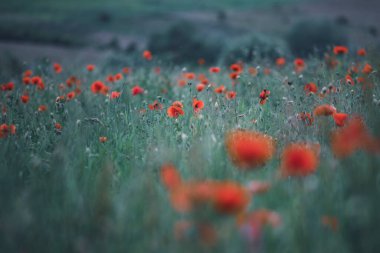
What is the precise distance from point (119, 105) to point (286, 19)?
30355 millimetres

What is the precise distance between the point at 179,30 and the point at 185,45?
100 cm

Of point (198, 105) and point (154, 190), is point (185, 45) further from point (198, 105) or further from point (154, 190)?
point (154, 190)

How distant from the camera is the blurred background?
12578 mm

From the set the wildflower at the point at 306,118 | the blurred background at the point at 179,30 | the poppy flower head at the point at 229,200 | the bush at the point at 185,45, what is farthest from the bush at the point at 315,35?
the poppy flower head at the point at 229,200

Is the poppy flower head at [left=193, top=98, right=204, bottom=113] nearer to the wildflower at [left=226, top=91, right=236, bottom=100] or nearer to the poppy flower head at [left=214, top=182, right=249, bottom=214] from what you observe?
the wildflower at [left=226, top=91, right=236, bottom=100]

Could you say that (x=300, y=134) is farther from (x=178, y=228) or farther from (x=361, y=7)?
(x=361, y=7)

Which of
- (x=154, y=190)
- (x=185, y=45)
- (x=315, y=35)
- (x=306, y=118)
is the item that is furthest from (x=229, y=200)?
(x=315, y=35)

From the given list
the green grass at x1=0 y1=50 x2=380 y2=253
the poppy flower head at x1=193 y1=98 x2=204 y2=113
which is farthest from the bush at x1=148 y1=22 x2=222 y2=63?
the green grass at x1=0 y1=50 x2=380 y2=253

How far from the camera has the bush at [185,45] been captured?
13.8 metres

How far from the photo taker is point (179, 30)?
14688 mm

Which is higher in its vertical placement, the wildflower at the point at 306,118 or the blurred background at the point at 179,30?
the blurred background at the point at 179,30

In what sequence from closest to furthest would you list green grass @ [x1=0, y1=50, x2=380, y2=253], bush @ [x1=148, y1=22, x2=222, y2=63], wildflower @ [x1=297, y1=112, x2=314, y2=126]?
green grass @ [x1=0, y1=50, x2=380, y2=253] → wildflower @ [x1=297, y1=112, x2=314, y2=126] → bush @ [x1=148, y1=22, x2=222, y2=63]

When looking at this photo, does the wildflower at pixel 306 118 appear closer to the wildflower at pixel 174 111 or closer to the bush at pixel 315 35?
the wildflower at pixel 174 111

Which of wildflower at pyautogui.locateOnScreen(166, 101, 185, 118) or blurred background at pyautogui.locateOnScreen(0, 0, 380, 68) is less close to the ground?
blurred background at pyautogui.locateOnScreen(0, 0, 380, 68)
